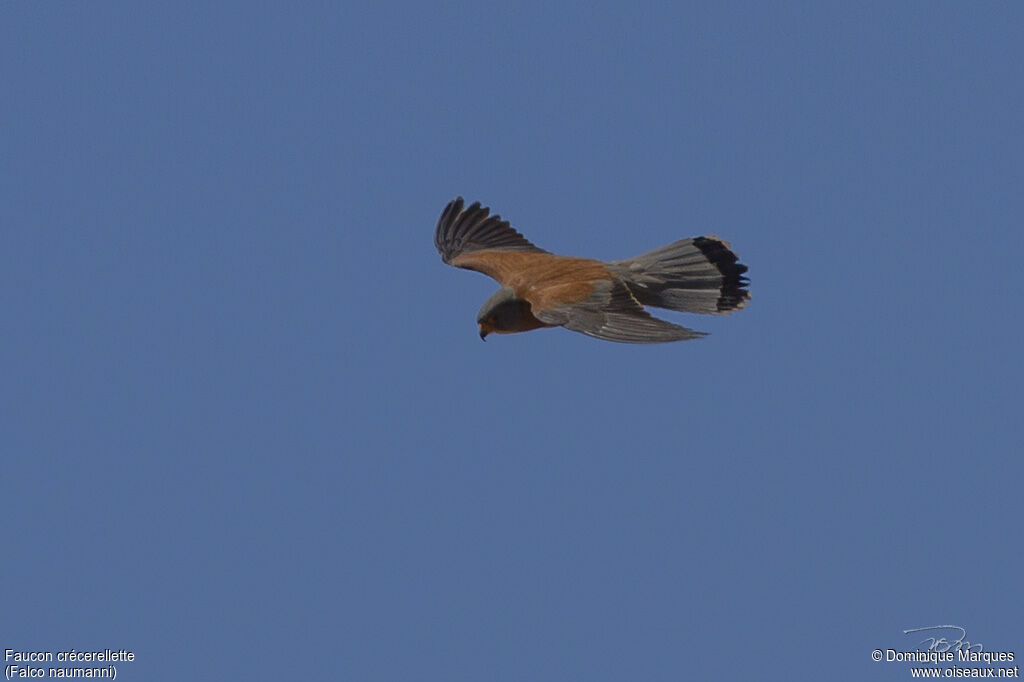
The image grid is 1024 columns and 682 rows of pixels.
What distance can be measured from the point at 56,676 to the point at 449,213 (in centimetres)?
508

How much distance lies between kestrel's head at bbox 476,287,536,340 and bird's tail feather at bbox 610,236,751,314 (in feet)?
2.46

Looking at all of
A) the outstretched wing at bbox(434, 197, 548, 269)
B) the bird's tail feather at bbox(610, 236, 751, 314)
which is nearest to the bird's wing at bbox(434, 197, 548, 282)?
the outstretched wing at bbox(434, 197, 548, 269)

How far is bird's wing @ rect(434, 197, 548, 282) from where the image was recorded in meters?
11.5

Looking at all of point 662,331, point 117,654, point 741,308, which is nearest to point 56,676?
point 117,654

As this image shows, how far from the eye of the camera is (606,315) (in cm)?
895

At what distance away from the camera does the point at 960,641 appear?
8.52 metres

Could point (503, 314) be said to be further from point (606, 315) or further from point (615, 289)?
point (606, 315)

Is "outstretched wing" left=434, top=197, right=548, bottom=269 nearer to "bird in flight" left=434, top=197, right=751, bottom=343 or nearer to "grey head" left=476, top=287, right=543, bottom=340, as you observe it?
"bird in flight" left=434, top=197, right=751, bottom=343

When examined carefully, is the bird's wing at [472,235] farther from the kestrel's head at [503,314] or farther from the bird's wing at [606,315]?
the bird's wing at [606,315]

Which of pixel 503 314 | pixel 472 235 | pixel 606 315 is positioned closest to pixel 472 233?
pixel 472 235

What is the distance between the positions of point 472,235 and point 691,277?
2531 mm

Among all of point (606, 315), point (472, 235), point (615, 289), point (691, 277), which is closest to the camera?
point (606, 315)

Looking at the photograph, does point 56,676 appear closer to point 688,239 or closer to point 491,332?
point 491,332

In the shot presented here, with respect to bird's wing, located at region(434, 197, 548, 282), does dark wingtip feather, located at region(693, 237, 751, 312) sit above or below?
below
